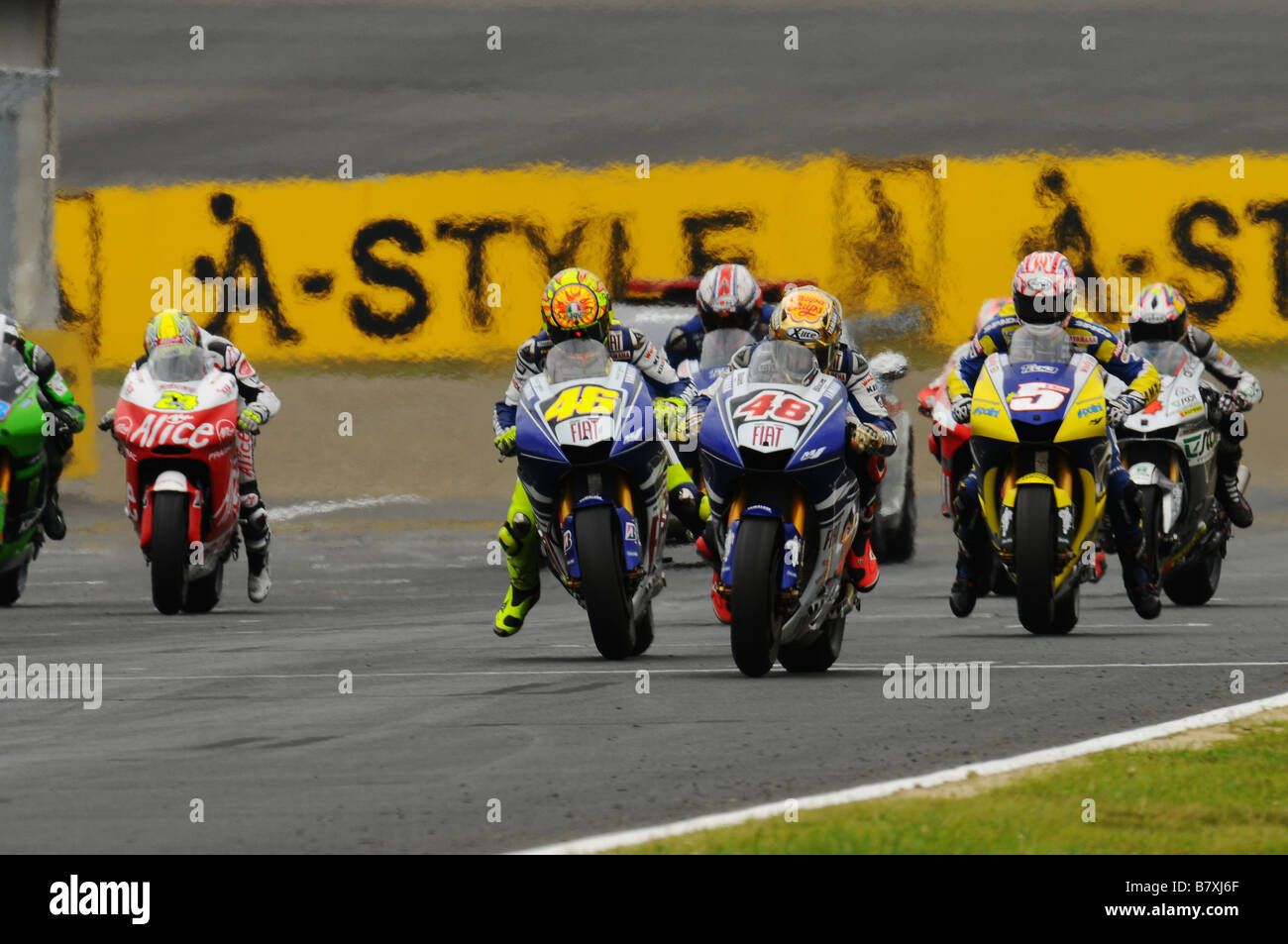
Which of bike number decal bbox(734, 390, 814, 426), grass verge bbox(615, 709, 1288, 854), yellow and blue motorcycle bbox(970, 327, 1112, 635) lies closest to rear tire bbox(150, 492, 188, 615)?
yellow and blue motorcycle bbox(970, 327, 1112, 635)

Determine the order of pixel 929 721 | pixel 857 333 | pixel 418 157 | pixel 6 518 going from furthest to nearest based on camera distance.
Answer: pixel 418 157 < pixel 857 333 < pixel 6 518 < pixel 929 721

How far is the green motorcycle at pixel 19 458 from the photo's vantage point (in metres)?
17.1

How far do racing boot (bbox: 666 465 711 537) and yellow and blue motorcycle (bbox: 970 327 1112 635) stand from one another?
150 centimetres

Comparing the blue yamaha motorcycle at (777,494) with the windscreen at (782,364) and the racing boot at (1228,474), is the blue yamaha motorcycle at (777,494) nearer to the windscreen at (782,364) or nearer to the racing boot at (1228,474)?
the windscreen at (782,364)

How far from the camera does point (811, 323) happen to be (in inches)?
482

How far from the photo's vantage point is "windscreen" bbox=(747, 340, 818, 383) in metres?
12.1

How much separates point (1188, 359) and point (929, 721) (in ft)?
19.4

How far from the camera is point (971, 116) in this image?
32.7m

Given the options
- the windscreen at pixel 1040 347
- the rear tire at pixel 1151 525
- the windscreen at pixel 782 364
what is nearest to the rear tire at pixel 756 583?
the windscreen at pixel 782 364

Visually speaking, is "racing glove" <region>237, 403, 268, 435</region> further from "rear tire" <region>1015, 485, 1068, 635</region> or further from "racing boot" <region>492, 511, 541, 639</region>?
"rear tire" <region>1015, 485, 1068, 635</region>

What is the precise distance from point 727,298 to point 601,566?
401cm
